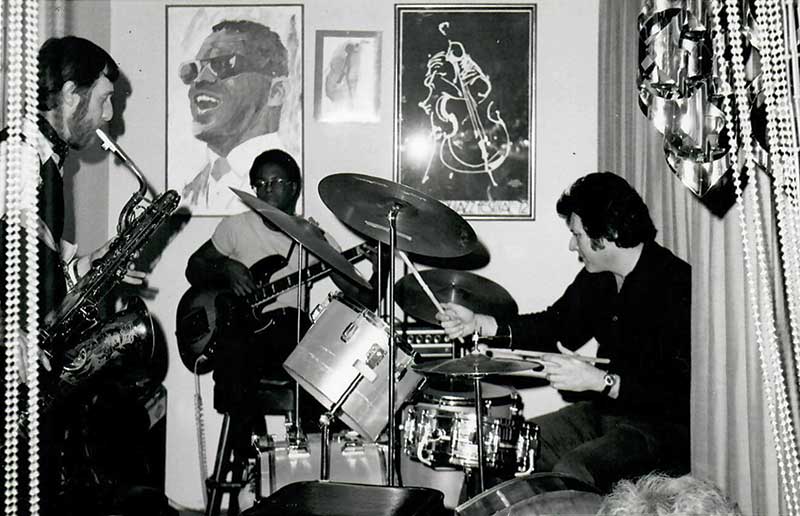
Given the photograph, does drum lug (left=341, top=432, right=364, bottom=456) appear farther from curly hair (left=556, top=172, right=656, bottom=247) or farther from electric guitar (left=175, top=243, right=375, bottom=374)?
curly hair (left=556, top=172, right=656, bottom=247)

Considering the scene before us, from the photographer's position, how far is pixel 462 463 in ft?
8.65

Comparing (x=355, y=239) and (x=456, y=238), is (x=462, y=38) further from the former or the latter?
(x=456, y=238)

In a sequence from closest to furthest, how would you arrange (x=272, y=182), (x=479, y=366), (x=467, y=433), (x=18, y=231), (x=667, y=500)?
1. (x=667, y=500)
2. (x=18, y=231)
3. (x=479, y=366)
4. (x=467, y=433)
5. (x=272, y=182)

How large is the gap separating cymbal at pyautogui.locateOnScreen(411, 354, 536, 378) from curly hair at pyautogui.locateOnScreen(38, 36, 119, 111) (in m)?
1.50

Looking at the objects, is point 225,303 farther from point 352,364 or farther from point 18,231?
point 18,231

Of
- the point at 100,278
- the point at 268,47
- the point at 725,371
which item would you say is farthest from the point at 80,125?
the point at 725,371

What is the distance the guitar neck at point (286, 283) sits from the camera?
3377 millimetres

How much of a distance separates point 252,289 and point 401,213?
1.04 m

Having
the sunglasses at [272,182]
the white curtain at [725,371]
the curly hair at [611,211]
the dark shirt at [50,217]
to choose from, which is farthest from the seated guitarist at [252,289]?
the white curtain at [725,371]

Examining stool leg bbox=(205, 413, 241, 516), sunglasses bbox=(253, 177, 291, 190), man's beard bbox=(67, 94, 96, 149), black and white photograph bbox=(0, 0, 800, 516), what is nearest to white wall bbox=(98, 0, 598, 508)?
black and white photograph bbox=(0, 0, 800, 516)

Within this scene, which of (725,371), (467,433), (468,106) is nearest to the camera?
(725,371)

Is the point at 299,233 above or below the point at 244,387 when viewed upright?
above

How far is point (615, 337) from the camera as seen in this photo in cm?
277

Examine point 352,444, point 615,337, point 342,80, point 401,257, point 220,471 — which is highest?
point 342,80
